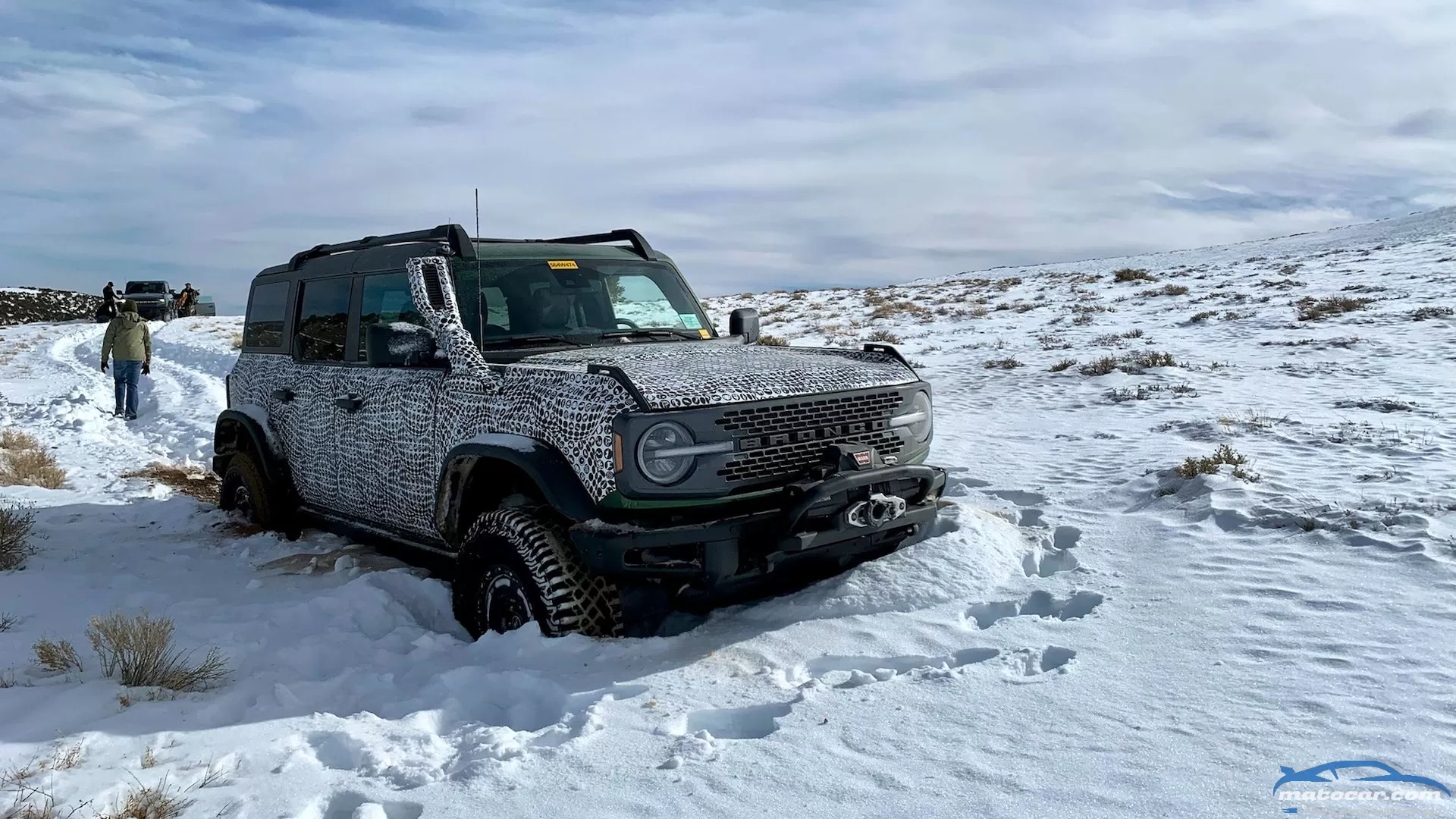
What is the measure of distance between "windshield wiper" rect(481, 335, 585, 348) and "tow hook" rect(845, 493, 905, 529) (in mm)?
1761

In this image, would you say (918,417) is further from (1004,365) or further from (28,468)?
(1004,365)

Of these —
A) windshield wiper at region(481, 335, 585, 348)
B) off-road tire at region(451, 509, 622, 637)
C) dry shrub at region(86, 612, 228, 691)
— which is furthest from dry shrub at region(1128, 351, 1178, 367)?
dry shrub at region(86, 612, 228, 691)

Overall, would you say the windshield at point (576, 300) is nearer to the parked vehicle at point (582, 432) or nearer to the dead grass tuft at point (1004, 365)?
the parked vehicle at point (582, 432)

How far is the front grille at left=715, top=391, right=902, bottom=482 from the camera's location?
3852 millimetres

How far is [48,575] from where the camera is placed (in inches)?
210

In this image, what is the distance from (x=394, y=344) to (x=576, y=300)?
3.63ft

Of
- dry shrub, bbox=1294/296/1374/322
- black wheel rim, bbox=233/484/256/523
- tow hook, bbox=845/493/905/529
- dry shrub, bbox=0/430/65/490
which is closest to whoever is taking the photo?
tow hook, bbox=845/493/905/529

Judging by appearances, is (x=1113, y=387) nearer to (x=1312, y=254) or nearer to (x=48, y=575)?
(x=48, y=575)

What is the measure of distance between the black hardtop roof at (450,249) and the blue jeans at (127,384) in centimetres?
911

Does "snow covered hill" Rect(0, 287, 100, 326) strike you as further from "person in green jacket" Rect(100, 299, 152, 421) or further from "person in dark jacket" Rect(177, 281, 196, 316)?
"person in green jacket" Rect(100, 299, 152, 421)

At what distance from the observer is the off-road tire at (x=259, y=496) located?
246 inches

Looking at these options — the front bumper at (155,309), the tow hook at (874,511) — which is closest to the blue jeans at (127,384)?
the tow hook at (874,511)

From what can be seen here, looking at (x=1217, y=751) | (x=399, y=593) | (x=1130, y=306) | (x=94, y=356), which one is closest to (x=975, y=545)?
(x=1217, y=751)

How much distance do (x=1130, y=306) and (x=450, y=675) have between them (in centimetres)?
1896
